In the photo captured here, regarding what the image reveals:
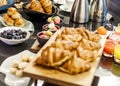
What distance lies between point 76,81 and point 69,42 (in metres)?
0.19

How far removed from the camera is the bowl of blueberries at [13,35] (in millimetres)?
1213

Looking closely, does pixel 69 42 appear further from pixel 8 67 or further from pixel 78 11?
pixel 78 11

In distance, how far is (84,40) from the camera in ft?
3.44

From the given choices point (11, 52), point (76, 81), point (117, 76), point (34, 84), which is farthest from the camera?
point (11, 52)

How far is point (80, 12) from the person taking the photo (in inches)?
59.6

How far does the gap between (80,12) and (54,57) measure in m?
0.69

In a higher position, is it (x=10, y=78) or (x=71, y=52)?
(x=71, y=52)

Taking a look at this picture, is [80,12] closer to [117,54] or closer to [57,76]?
[117,54]

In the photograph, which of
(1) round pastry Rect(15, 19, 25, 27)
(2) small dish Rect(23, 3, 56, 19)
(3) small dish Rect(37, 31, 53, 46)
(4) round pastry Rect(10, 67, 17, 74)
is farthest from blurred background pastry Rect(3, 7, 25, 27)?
(4) round pastry Rect(10, 67, 17, 74)

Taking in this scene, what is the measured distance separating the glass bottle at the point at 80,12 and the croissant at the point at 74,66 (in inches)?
25.9

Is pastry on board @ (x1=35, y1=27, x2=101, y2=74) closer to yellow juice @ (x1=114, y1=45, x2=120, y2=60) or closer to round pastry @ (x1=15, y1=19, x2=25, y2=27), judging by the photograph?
yellow juice @ (x1=114, y1=45, x2=120, y2=60)

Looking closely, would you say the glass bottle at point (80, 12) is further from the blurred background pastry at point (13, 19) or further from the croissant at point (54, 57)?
the croissant at point (54, 57)

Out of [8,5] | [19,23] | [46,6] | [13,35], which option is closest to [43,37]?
[13,35]

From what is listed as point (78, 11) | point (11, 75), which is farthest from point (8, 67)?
point (78, 11)
